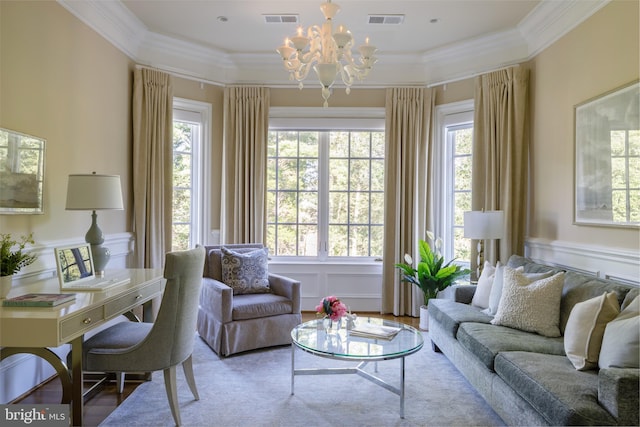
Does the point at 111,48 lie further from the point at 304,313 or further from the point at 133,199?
the point at 304,313

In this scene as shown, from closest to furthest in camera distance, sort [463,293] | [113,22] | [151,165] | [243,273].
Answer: [463,293] < [113,22] < [243,273] < [151,165]

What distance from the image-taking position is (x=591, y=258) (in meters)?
3.05

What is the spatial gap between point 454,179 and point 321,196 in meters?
1.64

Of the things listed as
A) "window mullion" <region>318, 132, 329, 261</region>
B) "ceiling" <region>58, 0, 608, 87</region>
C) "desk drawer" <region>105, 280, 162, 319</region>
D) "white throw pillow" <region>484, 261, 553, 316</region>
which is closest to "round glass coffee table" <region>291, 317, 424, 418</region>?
"white throw pillow" <region>484, 261, 553, 316</region>

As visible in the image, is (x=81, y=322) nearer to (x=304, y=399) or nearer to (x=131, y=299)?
(x=131, y=299)

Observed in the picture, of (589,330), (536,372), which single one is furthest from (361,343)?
(589,330)

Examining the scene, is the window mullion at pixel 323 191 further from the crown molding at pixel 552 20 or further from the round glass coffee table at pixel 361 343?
the crown molding at pixel 552 20

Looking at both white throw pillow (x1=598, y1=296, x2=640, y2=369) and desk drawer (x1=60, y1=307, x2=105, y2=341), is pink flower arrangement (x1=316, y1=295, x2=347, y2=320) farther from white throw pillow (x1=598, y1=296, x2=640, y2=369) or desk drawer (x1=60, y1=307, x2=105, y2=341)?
white throw pillow (x1=598, y1=296, x2=640, y2=369)

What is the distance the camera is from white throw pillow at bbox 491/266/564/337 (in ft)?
8.80

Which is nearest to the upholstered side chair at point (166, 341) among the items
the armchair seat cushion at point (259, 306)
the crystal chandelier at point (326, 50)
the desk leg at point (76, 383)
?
Result: the desk leg at point (76, 383)

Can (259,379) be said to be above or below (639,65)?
below

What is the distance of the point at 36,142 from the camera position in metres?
2.82

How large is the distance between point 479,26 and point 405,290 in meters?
2.97

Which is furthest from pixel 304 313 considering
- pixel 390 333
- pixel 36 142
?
pixel 36 142
